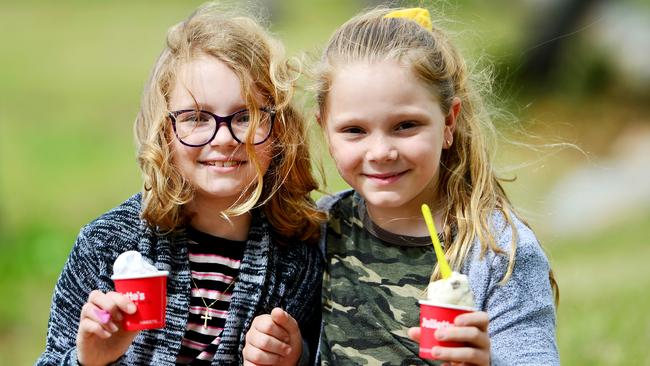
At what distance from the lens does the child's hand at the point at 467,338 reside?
2688mm

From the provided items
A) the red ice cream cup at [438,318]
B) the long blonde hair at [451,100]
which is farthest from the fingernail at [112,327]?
the long blonde hair at [451,100]

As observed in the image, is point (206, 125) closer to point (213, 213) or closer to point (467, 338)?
point (213, 213)

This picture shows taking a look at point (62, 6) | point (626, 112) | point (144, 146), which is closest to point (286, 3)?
point (62, 6)

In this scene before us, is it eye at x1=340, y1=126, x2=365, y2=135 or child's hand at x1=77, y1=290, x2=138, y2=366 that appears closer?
child's hand at x1=77, y1=290, x2=138, y2=366

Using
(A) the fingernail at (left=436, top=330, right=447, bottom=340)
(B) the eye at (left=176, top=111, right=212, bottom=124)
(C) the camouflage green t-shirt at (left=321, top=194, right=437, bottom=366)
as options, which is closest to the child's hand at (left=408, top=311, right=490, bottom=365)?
(A) the fingernail at (left=436, top=330, right=447, bottom=340)

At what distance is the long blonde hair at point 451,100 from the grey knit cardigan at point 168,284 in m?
0.62

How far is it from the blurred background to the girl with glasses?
276mm

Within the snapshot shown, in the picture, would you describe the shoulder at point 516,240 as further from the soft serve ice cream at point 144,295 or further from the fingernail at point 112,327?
the fingernail at point 112,327

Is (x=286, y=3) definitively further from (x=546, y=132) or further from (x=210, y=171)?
(x=210, y=171)

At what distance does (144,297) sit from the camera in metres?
2.95

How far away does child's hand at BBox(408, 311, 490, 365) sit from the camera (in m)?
2.69

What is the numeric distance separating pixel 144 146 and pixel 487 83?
1.35 meters

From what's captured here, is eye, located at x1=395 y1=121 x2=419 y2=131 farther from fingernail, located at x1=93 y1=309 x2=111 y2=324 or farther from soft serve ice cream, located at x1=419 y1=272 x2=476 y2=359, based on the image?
fingernail, located at x1=93 y1=309 x2=111 y2=324

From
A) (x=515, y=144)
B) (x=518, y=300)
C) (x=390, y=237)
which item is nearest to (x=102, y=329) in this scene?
(x=390, y=237)
